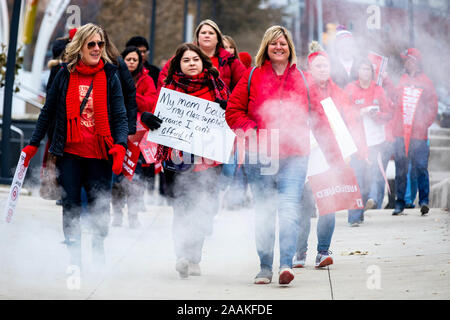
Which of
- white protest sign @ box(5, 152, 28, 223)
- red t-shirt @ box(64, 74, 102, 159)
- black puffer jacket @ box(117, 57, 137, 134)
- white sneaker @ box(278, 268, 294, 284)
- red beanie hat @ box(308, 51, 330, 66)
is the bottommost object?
white sneaker @ box(278, 268, 294, 284)

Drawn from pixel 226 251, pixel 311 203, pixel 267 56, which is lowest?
pixel 226 251

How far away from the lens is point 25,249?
655 centimetres

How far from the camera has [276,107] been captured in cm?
545

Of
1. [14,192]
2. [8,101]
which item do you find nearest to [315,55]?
[14,192]

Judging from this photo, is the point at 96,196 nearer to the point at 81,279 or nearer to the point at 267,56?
the point at 81,279

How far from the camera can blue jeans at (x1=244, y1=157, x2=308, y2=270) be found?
545cm

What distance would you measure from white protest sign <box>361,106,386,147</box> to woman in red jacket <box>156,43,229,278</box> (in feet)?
11.8

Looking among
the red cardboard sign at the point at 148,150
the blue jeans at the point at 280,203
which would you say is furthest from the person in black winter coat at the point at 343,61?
the blue jeans at the point at 280,203

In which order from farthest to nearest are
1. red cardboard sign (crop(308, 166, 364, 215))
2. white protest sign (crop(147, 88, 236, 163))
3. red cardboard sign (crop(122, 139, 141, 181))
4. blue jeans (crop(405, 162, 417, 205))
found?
blue jeans (crop(405, 162, 417, 205)), red cardboard sign (crop(122, 139, 141, 181)), white protest sign (crop(147, 88, 236, 163)), red cardboard sign (crop(308, 166, 364, 215))

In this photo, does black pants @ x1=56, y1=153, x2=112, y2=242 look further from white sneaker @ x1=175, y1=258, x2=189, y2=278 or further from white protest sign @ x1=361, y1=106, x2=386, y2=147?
white protest sign @ x1=361, y1=106, x2=386, y2=147

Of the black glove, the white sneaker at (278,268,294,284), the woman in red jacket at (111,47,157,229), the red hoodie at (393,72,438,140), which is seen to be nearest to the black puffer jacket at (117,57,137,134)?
the black glove

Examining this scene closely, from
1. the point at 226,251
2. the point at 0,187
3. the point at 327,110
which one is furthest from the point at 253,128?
the point at 0,187

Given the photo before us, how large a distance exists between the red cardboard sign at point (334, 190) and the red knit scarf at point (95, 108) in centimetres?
140

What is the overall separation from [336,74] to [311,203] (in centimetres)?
342
